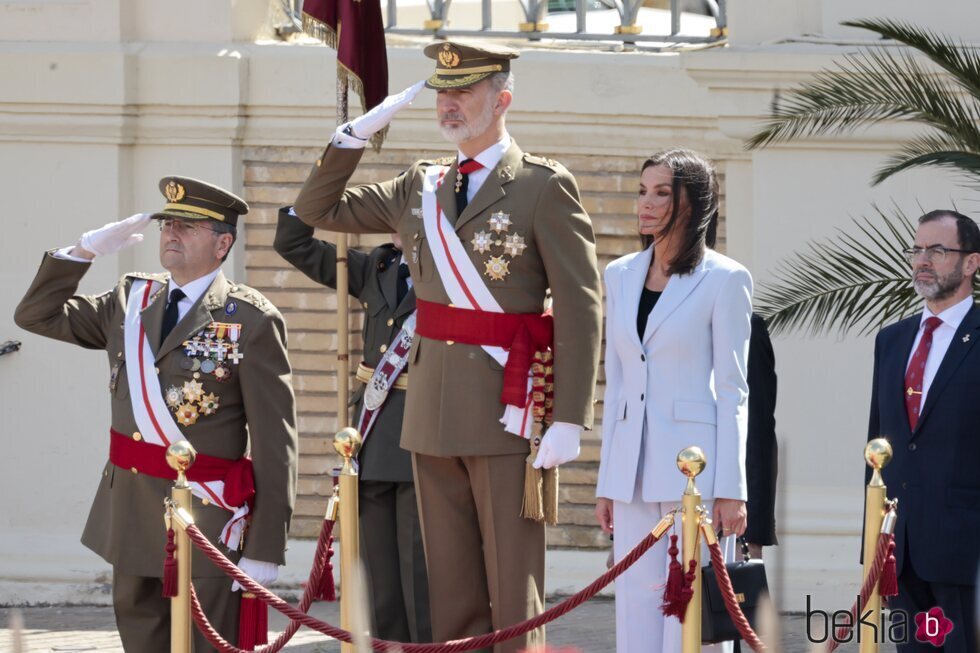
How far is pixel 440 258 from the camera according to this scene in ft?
16.2

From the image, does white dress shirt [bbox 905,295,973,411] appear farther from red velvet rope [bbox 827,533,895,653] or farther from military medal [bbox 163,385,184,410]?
military medal [bbox 163,385,184,410]

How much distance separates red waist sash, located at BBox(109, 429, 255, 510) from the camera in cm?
500

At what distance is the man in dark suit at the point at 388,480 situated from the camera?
20.1 feet

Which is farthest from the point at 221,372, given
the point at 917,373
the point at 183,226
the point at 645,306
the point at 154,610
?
the point at 917,373

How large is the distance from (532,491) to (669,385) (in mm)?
488

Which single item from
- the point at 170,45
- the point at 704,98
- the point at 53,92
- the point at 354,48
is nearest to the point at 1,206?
the point at 53,92

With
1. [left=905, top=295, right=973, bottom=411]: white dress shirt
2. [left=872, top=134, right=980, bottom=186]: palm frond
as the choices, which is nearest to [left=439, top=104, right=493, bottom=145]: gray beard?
[left=905, top=295, right=973, bottom=411]: white dress shirt

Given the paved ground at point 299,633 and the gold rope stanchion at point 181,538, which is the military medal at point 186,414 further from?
the paved ground at point 299,633

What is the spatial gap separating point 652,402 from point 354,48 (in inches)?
86.5

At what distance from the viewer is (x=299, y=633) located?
7137 mm

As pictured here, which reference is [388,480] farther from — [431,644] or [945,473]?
[945,473]

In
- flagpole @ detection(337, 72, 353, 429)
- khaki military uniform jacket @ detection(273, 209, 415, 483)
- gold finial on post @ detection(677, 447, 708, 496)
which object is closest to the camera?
gold finial on post @ detection(677, 447, 708, 496)

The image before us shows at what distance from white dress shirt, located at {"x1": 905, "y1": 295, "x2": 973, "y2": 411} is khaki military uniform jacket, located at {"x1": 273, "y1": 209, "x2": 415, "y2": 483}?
1.84m

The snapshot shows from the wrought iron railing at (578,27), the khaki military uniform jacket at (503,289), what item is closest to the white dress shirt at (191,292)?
the khaki military uniform jacket at (503,289)
